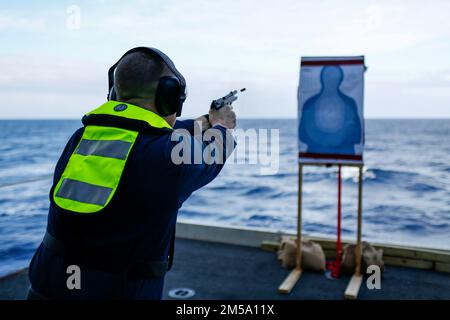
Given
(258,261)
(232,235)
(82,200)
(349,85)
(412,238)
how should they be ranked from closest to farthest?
1. (82,200)
2. (349,85)
3. (258,261)
4. (232,235)
5. (412,238)

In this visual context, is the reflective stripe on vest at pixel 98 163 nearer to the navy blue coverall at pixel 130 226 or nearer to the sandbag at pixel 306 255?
the navy blue coverall at pixel 130 226

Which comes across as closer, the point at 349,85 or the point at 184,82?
the point at 184,82

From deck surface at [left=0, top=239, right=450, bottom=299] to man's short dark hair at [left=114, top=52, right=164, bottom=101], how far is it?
2.44 metres

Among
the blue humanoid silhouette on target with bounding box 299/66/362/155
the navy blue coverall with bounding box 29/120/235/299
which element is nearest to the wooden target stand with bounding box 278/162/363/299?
the blue humanoid silhouette on target with bounding box 299/66/362/155

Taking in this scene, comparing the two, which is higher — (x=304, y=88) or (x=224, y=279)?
(x=304, y=88)

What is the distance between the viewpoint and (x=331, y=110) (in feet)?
12.8

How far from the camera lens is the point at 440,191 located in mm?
14516

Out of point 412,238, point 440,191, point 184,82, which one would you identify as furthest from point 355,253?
point 440,191

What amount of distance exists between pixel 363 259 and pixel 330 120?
1151 millimetres

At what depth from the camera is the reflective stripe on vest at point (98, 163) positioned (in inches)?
47.6

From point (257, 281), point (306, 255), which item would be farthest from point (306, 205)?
point (257, 281)
